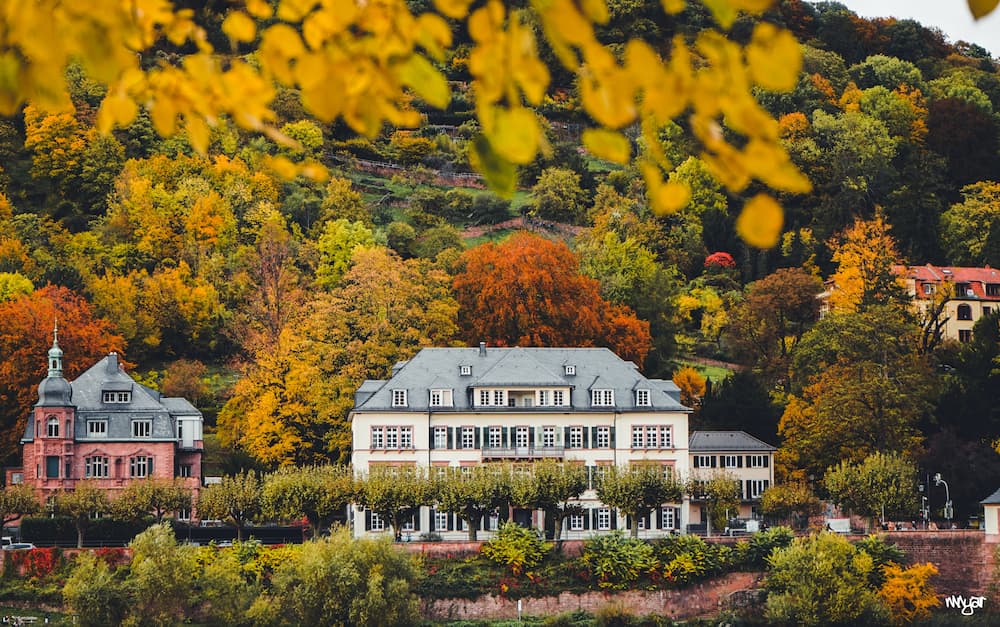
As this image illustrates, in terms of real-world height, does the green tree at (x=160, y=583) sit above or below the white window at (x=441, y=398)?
below

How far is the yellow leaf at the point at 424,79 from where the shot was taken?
601cm

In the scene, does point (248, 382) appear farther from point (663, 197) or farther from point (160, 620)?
point (663, 197)

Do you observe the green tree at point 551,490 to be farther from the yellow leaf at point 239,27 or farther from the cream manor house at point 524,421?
the yellow leaf at point 239,27

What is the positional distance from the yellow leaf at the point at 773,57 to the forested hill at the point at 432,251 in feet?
196

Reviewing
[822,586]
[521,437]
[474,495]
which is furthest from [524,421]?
[822,586]

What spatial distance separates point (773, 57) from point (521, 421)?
2587 inches

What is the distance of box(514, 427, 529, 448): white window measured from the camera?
234 feet

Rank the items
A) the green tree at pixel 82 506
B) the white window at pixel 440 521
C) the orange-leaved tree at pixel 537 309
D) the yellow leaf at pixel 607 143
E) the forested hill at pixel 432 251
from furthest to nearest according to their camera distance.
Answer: the orange-leaved tree at pixel 537 309, the forested hill at pixel 432 251, the white window at pixel 440 521, the green tree at pixel 82 506, the yellow leaf at pixel 607 143

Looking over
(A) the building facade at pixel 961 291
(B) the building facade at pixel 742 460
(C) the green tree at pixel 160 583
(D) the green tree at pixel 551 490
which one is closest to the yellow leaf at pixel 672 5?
(C) the green tree at pixel 160 583

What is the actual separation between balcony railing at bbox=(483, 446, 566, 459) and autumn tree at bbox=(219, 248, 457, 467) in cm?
649

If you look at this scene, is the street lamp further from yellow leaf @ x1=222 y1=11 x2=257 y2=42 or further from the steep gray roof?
yellow leaf @ x1=222 y1=11 x2=257 y2=42

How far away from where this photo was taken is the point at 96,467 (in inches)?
2785

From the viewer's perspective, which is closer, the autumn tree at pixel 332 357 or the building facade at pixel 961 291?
the autumn tree at pixel 332 357

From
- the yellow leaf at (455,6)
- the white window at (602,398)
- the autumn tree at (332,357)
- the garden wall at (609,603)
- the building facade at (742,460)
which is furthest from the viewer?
the building facade at (742,460)
